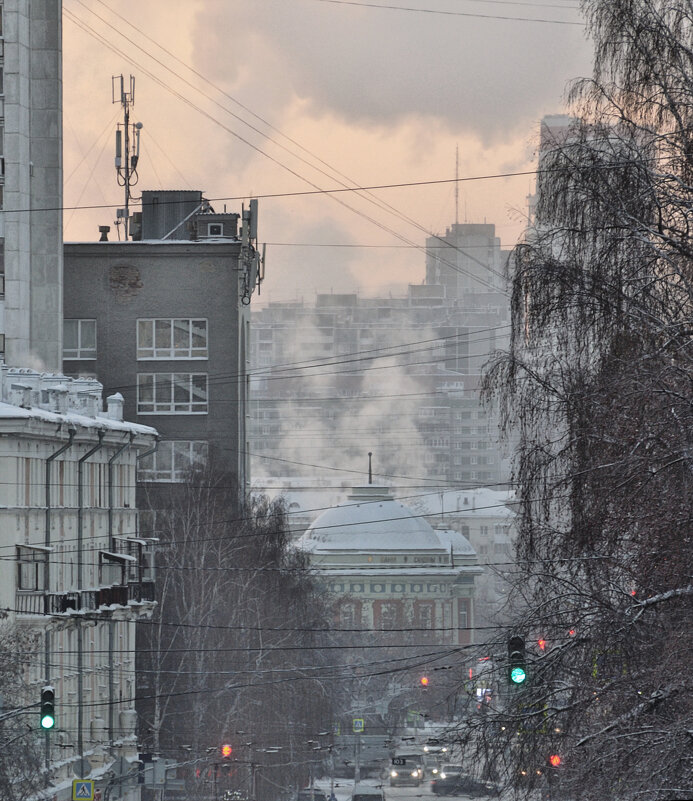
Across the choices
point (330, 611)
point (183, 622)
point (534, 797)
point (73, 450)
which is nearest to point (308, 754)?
point (183, 622)

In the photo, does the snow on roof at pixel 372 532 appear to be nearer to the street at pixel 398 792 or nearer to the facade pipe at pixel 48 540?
the street at pixel 398 792

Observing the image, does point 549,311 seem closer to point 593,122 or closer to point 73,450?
point 593,122

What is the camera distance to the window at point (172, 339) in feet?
257

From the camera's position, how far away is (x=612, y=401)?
17703 mm

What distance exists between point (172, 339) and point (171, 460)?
16.5 feet

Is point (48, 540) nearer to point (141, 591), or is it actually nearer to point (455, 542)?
point (141, 591)

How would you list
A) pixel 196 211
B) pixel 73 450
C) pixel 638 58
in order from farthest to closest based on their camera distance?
pixel 196 211, pixel 73 450, pixel 638 58

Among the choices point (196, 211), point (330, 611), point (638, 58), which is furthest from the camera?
point (330, 611)

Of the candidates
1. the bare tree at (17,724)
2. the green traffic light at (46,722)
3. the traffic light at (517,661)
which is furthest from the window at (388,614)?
the traffic light at (517,661)

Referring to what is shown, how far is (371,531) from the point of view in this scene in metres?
172

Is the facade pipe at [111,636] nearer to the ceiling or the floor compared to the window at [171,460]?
nearer to the floor

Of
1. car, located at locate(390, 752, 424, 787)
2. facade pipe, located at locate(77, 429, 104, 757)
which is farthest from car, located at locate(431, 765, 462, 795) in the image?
facade pipe, located at locate(77, 429, 104, 757)

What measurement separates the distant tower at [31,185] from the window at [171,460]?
8.17 metres

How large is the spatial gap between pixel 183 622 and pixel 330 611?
31.6 metres
